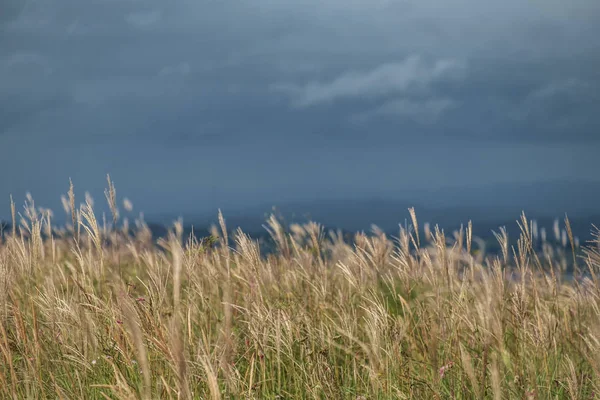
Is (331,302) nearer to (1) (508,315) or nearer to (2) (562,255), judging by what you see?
(1) (508,315)

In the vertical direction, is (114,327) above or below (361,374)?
above

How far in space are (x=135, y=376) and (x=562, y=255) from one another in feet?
14.3

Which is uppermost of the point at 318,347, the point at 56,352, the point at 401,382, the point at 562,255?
the point at 562,255

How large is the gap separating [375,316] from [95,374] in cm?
140

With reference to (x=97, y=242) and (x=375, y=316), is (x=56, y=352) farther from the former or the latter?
(x=375, y=316)

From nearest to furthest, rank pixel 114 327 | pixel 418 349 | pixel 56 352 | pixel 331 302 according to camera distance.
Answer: pixel 114 327
pixel 56 352
pixel 418 349
pixel 331 302

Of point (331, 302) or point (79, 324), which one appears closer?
point (79, 324)

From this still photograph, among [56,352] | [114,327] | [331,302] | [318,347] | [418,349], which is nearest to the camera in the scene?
[114,327]

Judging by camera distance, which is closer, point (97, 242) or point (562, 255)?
point (97, 242)

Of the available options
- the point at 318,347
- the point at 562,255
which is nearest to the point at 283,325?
the point at 318,347

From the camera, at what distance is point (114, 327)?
8.53 ft

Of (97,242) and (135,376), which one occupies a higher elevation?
(97,242)

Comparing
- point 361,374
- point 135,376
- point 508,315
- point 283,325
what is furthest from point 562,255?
point 135,376

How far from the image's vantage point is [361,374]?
10.3 feet
